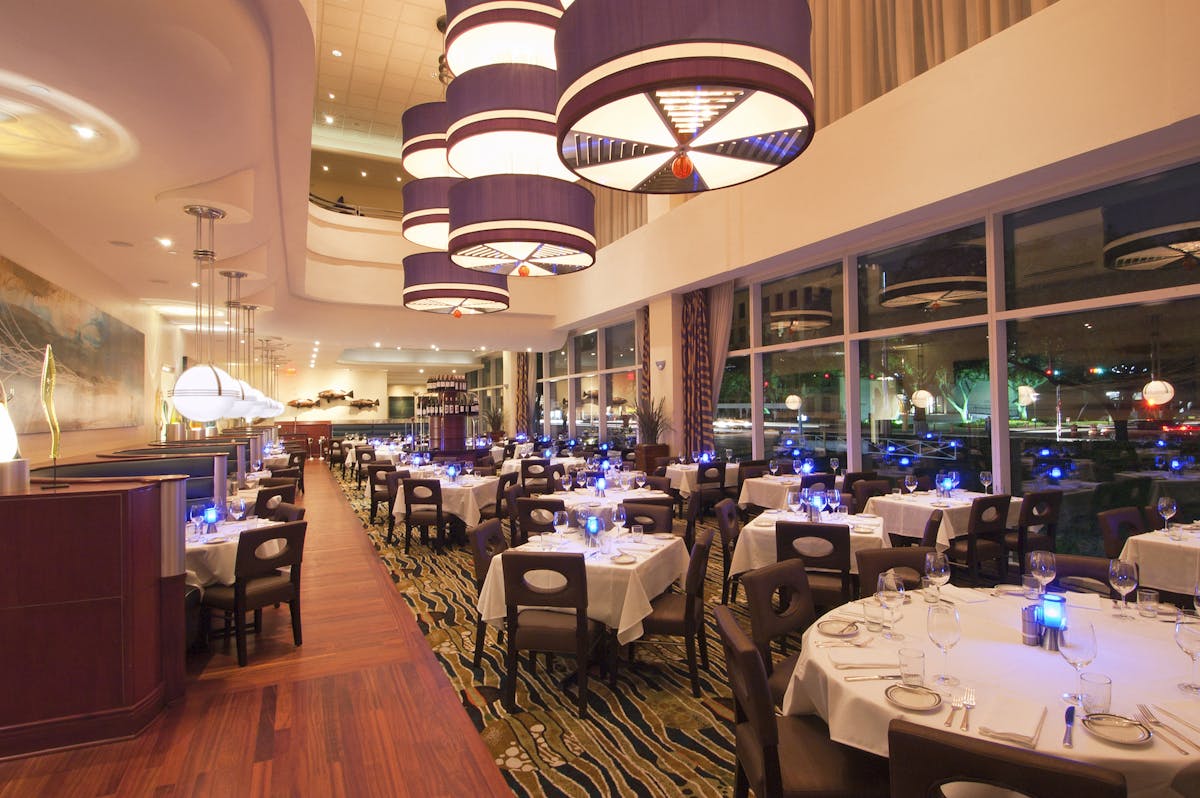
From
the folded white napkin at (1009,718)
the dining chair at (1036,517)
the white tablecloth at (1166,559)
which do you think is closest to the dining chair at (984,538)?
the dining chair at (1036,517)

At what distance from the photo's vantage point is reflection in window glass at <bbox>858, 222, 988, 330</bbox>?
23.8 feet

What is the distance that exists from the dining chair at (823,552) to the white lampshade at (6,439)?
4456mm

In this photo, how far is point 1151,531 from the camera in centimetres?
469

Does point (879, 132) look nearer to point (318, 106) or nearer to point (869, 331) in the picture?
point (869, 331)

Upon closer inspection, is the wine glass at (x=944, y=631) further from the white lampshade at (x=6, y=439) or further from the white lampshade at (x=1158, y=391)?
the white lampshade at (x=1158, y=391)

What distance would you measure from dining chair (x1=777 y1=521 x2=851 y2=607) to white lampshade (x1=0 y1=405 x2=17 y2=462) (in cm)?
446

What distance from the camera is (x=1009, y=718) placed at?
69.9 inches

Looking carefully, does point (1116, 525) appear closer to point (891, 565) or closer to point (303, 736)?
point (891, 565)

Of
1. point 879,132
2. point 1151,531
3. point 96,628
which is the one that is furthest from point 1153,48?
point 96,628

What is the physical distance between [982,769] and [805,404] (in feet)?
29.0

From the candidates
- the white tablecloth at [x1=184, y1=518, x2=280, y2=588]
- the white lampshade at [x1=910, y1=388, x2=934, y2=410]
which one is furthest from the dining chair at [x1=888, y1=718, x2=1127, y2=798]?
the white lampshade at [x1=910, y1=388, x2=934, y2=410]

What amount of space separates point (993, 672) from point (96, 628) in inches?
161

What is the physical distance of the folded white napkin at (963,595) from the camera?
9.36 feet

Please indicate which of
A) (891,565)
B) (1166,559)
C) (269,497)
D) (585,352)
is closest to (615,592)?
(891,565)
